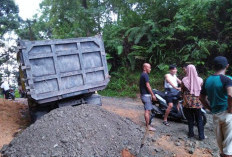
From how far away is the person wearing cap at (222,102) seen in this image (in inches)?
104

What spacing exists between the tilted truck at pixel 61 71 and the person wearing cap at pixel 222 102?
3.11m

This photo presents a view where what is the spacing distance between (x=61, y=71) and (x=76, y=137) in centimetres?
195

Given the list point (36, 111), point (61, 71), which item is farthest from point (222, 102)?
point (36, 111)

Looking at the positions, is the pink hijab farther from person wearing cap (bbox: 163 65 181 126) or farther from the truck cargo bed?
the truck cargo bed

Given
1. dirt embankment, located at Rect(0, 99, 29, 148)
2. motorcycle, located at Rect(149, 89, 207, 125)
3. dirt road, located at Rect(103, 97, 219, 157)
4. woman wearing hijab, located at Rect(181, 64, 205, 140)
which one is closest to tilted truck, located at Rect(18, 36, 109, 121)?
dirt embankment, located at Rect(0, 99, 29, 148)

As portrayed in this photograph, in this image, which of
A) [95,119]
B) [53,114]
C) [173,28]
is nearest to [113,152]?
[95,119]

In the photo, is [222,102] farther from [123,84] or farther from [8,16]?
[8,16]

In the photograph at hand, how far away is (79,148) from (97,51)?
2.88m

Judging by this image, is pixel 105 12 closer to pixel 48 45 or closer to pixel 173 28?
pixel 173 28

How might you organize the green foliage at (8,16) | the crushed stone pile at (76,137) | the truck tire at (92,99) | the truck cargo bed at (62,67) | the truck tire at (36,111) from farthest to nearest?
the green foliage at (8,16), the truck tire at (92,99), the truck tire at (36,111), the truck cargo bed at (62,67), the crushed stone pile at (76,137)

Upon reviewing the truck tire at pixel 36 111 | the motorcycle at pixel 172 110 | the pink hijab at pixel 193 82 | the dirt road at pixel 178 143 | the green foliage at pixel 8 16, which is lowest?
the dirt road at pixel 178 143

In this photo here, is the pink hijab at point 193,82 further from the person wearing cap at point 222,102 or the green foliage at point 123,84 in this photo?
the green foliage at point 123,84

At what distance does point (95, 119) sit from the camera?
4.05 metres

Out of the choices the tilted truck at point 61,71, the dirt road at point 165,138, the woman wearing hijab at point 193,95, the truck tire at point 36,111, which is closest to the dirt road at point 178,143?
the dirt road at point 165,138
